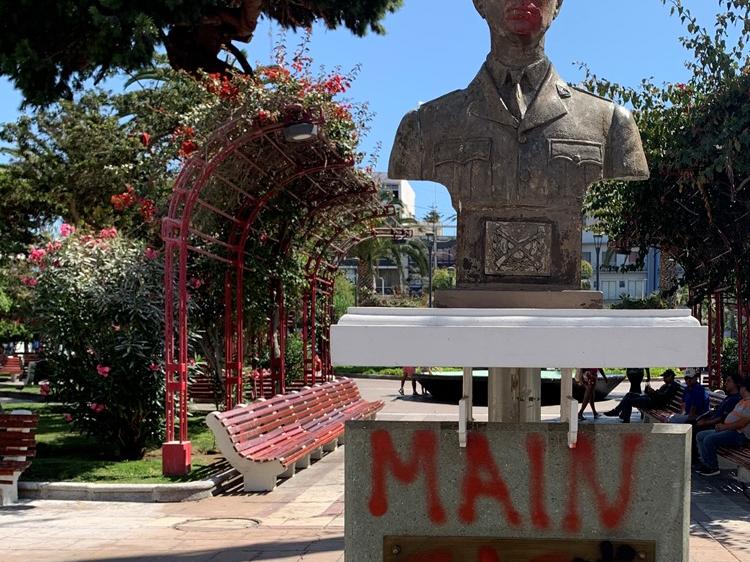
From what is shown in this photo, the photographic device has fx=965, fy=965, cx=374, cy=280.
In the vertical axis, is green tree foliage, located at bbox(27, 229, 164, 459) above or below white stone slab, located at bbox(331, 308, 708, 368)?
below

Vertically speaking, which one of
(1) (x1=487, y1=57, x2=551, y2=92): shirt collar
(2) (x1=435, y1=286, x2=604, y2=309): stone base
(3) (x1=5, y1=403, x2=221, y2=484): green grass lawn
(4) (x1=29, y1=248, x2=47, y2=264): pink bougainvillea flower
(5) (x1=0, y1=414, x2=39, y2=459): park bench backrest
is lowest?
(3) (x1=5, y1=403, x2=221, y2=484): green grass lawn

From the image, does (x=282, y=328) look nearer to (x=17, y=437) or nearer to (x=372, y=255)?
(x=17, y=437)

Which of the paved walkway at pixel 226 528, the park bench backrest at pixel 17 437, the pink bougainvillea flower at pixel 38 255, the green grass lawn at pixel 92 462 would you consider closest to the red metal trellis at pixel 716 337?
the paved walkway at pixel 226 528

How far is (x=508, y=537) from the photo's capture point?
12.1ft

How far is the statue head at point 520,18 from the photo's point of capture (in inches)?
170

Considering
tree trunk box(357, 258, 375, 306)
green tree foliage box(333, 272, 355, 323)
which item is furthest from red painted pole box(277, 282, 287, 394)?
green tree foliage box(333, 272, 355, 323)

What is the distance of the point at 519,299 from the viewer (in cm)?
414

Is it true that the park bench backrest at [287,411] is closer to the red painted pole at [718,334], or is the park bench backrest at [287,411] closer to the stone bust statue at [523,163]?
the stone bust statue at [523,163]

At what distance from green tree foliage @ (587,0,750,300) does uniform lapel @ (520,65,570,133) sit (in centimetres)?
579

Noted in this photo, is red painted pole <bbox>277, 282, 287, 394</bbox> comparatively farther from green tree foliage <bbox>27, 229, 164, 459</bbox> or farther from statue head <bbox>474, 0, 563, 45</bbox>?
statue head <bbox>474, 0, 563, 45</bbox>

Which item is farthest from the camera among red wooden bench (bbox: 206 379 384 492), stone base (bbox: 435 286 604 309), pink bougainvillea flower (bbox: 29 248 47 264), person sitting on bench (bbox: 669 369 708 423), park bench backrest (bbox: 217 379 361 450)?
pink bougainvillea flower (bbox: 29 248 47 264)

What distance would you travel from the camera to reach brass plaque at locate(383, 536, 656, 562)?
3650 mm

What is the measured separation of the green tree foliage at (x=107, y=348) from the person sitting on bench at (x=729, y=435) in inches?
245

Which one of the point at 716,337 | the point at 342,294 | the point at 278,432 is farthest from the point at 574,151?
the point at 342,294
